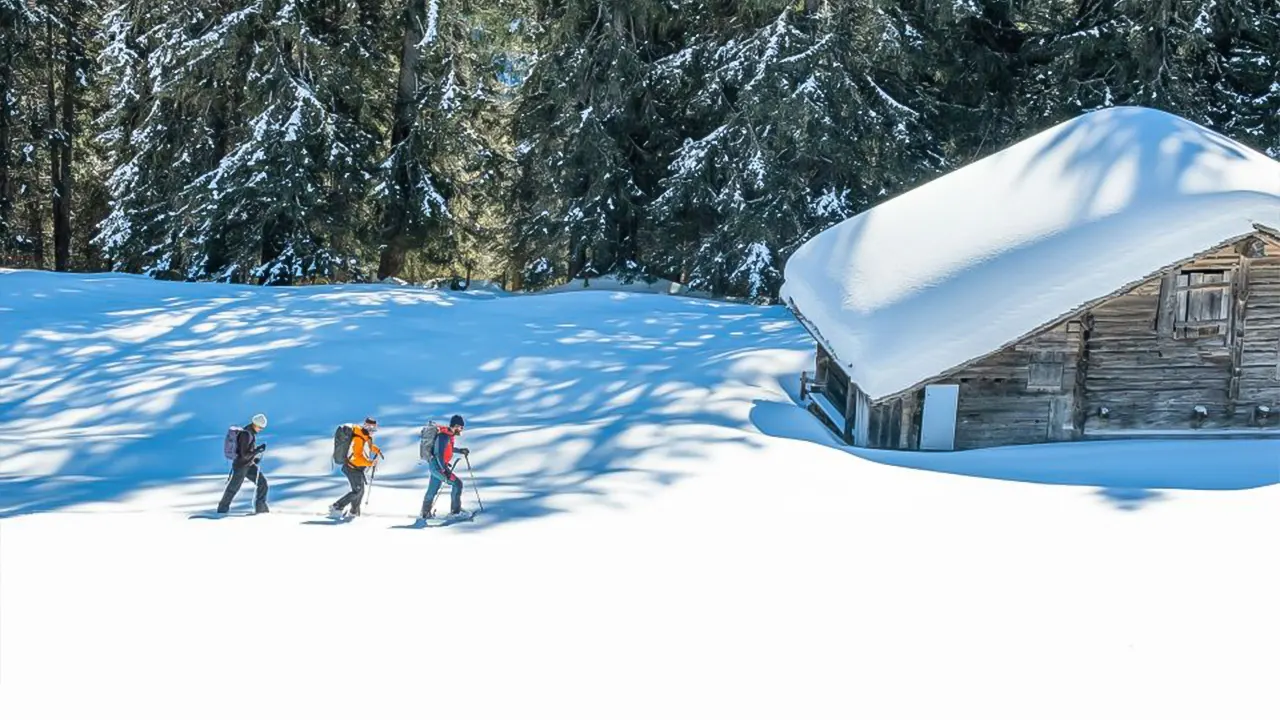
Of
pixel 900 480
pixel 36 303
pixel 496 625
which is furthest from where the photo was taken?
pixel 36 303

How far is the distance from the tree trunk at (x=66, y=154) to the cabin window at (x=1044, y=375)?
100 feet

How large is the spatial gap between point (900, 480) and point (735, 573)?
11.8ft

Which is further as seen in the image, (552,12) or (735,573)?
(552,12)

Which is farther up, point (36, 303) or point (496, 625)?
point (36, 303)

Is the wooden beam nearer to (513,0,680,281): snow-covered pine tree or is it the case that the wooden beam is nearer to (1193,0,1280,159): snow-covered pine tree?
(1193,0,1280,159): snow-covered pine tree

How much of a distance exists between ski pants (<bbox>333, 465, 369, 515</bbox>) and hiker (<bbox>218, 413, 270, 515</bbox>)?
832 millimetres

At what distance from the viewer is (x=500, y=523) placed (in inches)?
414

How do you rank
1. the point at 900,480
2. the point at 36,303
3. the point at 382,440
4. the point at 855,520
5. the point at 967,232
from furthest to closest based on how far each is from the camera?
the point at 36,303 < the point at 967,232 < the point at 382,440 < the point at 900,480 < the point at 855,520

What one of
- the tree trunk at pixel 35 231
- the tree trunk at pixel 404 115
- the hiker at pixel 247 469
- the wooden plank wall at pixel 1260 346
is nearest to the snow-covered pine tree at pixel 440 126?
the tree trunk at pixel 404 115

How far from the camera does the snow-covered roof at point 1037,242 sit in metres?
13.2

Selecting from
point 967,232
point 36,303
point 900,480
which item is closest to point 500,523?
point 900,480

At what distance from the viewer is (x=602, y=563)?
9.05 metres

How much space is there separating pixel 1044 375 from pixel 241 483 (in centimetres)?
961

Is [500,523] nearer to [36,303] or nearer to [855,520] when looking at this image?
[855,520]
